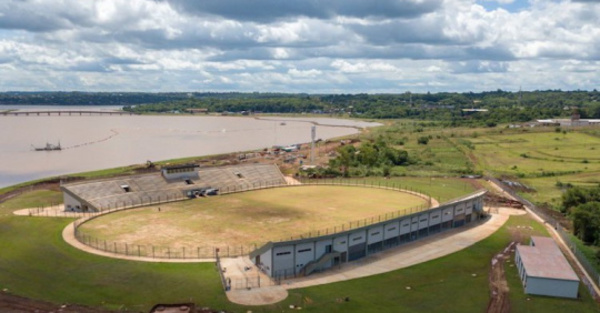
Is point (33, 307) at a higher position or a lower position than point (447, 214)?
lower

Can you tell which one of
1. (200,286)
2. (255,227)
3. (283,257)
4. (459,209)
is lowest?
(200,286)

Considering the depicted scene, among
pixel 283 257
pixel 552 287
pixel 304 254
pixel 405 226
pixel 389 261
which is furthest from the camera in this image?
pixel 405 226

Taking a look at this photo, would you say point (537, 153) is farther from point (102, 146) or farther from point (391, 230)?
point (102, 146)

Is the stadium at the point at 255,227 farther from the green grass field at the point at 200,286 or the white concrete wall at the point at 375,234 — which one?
the green grass field at the point at 200,286

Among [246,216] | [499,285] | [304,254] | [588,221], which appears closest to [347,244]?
[304,254]

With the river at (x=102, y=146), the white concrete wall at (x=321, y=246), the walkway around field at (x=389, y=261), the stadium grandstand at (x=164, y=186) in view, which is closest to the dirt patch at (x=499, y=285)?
the walkway around field at (x=389, y=261)

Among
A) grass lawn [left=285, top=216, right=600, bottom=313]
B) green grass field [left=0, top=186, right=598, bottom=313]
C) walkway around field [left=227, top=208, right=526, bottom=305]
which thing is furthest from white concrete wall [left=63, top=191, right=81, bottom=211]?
grass lawn [left=285, top=216, right=600, bottom=313]
